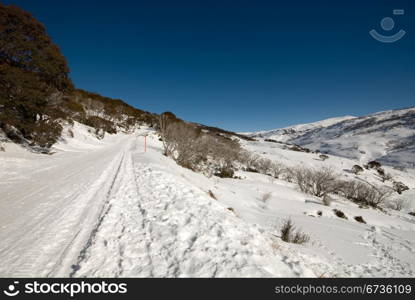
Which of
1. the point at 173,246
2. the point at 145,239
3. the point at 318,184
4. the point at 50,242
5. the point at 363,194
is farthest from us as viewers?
the point at 363,194

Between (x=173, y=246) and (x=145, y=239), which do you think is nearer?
(x=173, y=246)

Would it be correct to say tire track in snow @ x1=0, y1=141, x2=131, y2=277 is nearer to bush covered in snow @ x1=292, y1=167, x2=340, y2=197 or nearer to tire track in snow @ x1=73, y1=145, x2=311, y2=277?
tire track in snow @ x1=73, y1=145, x2=311, y2=277

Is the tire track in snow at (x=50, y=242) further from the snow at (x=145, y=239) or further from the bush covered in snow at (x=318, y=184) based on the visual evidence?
the bush covered in snow at (x=318, y=184)

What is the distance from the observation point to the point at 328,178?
19719mm

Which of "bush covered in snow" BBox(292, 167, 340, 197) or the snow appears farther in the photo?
"bush covered in snow" BBox(292, 167, 340, 197)

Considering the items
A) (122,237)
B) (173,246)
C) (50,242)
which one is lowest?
(50,242)

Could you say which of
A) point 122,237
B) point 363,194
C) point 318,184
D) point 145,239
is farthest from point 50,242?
point 363,194

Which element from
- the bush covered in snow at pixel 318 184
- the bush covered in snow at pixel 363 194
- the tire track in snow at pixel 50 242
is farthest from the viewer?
the bush covered in snow at pixel 363 194

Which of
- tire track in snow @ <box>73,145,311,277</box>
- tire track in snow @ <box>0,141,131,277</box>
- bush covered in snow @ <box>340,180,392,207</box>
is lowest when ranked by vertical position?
tire track in snow @ <box>0,141,131,277</box>

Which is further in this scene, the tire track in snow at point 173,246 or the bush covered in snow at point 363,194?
the bush covered in snow at point 363,194

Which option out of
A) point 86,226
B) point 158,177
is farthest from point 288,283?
point 158,177

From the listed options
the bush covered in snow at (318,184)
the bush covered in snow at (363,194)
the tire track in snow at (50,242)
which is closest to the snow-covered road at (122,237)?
the tire track in snow at (50,242)

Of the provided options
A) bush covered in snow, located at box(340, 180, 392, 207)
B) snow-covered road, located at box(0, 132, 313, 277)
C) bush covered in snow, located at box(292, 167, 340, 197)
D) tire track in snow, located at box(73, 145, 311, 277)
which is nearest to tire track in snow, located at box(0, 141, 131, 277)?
snow-covered road, located at box(0, 132, 313, 277)

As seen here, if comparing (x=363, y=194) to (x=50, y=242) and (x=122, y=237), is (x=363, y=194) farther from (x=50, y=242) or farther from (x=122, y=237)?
(x=50, y=242)
